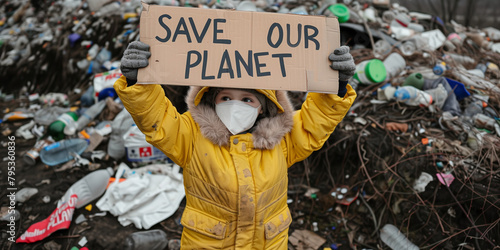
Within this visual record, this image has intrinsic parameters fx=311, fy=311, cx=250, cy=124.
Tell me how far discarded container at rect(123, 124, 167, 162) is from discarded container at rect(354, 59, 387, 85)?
2581 mm

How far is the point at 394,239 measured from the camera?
2904 millimetres

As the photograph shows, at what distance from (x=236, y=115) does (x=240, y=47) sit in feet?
1.15

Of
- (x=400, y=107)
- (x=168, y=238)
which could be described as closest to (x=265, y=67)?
(x=168, y=238)

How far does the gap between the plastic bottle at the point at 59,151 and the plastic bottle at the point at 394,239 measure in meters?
3.57

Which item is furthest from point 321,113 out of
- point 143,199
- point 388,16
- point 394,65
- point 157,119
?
point 388,16

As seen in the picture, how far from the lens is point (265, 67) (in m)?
1.48

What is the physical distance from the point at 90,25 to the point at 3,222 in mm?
4221

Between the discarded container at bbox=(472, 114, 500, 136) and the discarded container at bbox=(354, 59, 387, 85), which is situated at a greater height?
the discarded container at bbox=(354, 59, 387, 85)

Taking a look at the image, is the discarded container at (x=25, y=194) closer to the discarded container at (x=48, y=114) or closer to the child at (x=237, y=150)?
the discarded container at (x=48, y=114)

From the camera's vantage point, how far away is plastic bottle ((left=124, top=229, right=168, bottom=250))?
2.73 metres

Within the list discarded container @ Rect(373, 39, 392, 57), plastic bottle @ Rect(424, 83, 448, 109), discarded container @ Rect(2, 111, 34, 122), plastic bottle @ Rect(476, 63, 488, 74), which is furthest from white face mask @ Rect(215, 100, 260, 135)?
discarded container @ Rect(2, 111, 34, 122)

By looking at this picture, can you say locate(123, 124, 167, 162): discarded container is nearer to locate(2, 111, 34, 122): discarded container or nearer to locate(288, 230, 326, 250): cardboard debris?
locate(288, 230, 326, 250): cardboard debris

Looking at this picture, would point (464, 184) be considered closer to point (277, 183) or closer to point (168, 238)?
point (277, 183)

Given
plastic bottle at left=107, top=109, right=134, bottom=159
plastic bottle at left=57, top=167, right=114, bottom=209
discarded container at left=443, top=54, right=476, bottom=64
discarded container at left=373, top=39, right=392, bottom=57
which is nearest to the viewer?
plastic bottle at left=57, top=167, right=114, bottom=209
